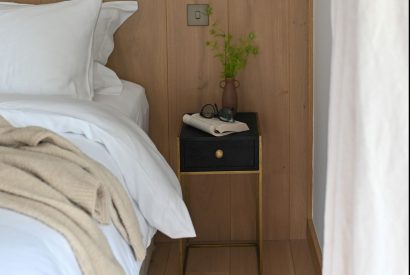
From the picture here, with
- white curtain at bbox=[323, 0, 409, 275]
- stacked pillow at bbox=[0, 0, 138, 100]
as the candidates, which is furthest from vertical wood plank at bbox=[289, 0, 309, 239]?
white curtain at bbox=[323, 0, 409, 275]

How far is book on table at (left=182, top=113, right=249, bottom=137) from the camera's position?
92.7 inches

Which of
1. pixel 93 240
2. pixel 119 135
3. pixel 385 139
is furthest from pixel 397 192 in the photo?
pixel 119 135

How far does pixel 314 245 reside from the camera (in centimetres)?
258

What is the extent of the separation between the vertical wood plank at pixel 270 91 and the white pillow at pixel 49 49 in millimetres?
631

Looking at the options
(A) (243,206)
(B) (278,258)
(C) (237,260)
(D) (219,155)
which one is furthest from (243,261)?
(D) (219,155)

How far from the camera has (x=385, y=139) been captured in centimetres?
86

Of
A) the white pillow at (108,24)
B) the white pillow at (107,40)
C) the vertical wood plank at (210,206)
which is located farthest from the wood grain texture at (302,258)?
the white pillow at (108,24)

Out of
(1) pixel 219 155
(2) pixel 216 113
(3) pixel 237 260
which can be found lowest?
(3) pixel 237 260

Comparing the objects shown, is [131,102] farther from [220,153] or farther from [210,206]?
Result: [210,206]

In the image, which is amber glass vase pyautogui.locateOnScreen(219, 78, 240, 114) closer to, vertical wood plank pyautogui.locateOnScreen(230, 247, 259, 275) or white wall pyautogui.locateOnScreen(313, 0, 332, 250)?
white wall pyautogui.locateOnScreen(313, 0, 332, 250)

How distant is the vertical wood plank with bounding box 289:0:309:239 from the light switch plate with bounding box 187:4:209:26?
1.04 ft

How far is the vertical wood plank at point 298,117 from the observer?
265 centimetres

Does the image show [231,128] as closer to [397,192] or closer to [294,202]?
[294,202]

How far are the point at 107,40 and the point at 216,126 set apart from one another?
537mm
